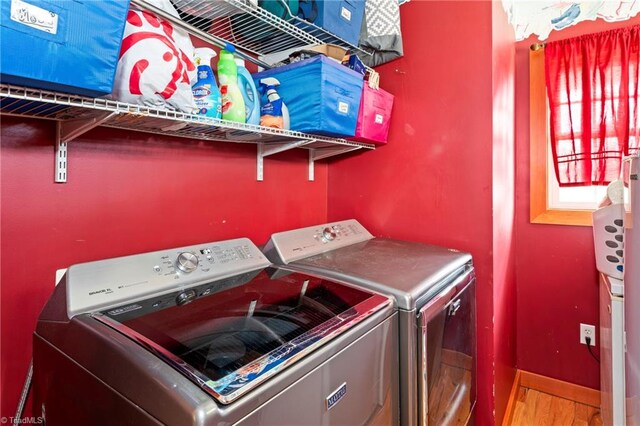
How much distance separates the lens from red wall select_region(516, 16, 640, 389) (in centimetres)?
223

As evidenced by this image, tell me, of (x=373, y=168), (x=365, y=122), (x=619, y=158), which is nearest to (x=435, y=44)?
(x=365, y=122)

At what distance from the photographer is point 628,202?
1.31 meters

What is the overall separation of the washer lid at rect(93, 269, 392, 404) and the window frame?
73.3 inches

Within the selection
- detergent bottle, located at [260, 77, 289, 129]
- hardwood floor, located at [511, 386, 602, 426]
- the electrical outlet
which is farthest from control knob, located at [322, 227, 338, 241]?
the electrical outlet

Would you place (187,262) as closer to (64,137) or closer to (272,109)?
(64,137)

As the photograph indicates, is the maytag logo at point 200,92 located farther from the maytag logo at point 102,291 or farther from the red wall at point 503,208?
the red wall at point 503,208

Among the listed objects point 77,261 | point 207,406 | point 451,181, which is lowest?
point 207,406

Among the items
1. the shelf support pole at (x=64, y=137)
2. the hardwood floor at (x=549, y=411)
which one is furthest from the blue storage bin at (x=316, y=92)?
the hardwood floor at (x=549, y=411)

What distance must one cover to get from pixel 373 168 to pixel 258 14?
1096 mm

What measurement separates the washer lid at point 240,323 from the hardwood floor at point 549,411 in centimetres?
179

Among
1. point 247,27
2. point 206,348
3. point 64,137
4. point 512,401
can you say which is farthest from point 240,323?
point 512,401

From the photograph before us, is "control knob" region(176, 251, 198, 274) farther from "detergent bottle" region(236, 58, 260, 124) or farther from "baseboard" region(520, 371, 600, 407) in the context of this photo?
"baseboard" region(520, 371, 600, 407)

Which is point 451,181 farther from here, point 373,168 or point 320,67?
point 320,67

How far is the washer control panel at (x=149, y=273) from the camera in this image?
3.05 feet
